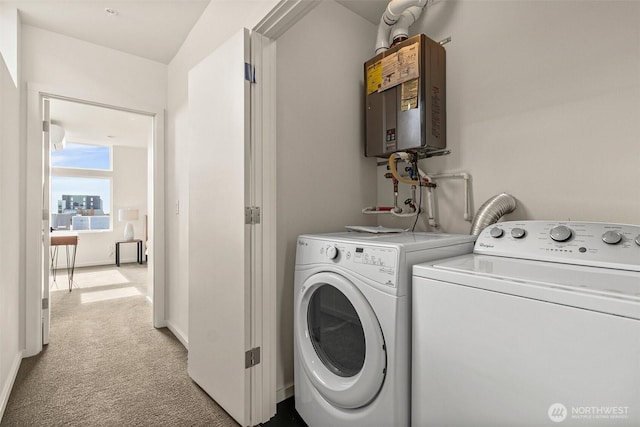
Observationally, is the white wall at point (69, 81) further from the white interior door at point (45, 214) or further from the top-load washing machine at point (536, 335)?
the top-load washing machine at point (536, 335)

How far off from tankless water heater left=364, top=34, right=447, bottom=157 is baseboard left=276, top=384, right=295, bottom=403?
1.52 m

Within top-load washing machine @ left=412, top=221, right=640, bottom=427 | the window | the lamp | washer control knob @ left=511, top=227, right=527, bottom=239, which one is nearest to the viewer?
top-load washing machine @ left=412, top=221, right=640, bottom=427

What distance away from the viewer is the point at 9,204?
6.10ft

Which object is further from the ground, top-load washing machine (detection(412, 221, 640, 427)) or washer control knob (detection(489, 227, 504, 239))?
washer control knob (detection(489, 227, 504, 239))

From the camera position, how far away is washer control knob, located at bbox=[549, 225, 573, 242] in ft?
3.96

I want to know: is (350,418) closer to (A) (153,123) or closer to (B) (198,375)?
(B) (198,375)

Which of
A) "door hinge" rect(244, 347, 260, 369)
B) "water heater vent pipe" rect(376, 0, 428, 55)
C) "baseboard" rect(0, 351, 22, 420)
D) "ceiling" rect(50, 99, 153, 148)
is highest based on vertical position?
"ceiling" rect(50, 99, 153, 148)

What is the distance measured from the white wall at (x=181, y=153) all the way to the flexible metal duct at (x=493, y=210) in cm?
155

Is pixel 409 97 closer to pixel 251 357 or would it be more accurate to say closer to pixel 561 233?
pixel 561 233

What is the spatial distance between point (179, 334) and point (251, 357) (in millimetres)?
1338

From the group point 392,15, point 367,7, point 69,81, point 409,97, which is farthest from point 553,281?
point 69,81

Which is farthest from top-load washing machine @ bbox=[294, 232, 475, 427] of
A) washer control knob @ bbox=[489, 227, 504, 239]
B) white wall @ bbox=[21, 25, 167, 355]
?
white wall @ bbox=[21, 25, 167, 355]

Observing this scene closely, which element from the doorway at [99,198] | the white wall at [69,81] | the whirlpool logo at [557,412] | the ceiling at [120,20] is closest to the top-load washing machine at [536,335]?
the whirlpool logo at [557,412]

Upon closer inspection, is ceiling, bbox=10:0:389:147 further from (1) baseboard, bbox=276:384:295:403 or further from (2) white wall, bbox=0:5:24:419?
(1) baseboard, bbox=276:384:295:403
